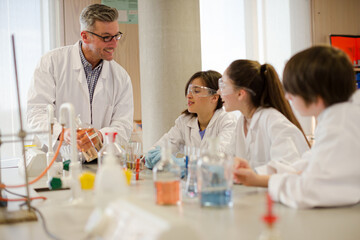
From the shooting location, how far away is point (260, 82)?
210 cm

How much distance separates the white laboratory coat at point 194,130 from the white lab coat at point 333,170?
4.97 feet

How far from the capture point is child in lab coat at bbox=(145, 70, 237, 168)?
9.32ft

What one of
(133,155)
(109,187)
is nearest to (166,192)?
(109,187)

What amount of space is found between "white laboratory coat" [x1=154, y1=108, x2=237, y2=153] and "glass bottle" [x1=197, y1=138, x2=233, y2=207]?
1.51 meters

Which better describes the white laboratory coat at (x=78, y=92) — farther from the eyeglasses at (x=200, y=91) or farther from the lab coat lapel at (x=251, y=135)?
the lab coat lapel at (x=251, y=135)

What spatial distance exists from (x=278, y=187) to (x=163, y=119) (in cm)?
268

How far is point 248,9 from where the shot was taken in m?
5.42

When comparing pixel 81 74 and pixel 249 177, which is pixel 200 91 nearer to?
pixel 81 74

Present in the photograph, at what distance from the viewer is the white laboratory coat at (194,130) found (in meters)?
2.83

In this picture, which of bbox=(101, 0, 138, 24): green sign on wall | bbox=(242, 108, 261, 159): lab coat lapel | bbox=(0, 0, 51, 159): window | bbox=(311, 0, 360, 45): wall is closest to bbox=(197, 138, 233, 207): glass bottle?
bbox=(242, 108, 261, 159): lab coat lapel

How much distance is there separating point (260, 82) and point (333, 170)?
3.21ft

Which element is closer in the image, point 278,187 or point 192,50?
point 278,187

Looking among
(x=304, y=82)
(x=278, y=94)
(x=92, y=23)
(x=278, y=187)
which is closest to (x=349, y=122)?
(x=304, y=82)

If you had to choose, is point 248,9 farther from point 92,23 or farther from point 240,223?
point 240,223
